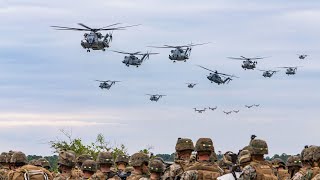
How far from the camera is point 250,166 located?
17250mm

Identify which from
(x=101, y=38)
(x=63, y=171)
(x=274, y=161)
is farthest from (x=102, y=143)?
(x=63, y=171)

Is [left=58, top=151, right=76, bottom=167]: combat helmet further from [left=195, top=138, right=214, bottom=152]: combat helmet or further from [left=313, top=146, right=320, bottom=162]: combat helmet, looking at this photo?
[left=313, top=146, right=320, bottom=162]: combat helmet

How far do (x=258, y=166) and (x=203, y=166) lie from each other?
1.11 meters

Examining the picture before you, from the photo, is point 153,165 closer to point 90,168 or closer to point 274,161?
point 90,168

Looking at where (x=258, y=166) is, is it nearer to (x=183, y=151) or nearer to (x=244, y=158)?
(x=244, y=158)

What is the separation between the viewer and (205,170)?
1762cm

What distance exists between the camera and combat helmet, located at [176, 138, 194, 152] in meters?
20.3

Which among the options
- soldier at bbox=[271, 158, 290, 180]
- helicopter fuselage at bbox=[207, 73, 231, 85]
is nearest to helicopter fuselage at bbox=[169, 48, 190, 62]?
helicopter fuselage at bbox=[207, 73, 231, 85]

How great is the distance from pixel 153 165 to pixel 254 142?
2467 mm

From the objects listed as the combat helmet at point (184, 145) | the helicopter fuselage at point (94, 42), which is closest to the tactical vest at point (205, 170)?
the combat helmet at point (184, 145)

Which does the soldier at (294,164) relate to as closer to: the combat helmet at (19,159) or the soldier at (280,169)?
the soldier at (280,169)

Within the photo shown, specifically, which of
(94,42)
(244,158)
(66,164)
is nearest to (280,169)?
(66,164)

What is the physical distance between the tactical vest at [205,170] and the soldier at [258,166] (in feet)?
2.46

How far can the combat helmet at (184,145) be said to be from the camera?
20.3 meters
